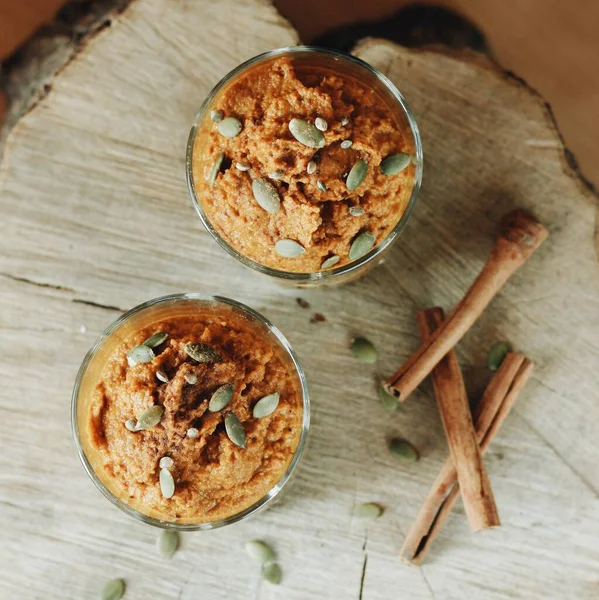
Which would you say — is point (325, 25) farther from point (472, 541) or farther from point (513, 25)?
point (472, 541)

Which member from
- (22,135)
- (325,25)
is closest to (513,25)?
(325,25)

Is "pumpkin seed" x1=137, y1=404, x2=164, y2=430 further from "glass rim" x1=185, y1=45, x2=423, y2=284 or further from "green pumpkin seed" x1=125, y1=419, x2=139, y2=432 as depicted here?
"glass rim" x1=185, y1=45, x2=423, y2=284

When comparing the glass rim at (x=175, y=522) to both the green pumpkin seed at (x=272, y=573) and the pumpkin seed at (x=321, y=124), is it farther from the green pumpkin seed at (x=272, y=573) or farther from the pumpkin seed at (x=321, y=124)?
the pumpkin seed at (x=321, y=124)

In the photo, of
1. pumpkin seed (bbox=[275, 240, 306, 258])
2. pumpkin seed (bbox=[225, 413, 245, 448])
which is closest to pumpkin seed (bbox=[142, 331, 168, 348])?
pumpkin seed (bbox=[225, 413, 245, 448])

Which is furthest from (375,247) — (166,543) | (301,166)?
(166,543)

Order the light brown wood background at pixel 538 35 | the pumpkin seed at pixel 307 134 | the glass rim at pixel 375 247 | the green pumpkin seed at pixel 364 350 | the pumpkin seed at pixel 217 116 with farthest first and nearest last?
the light brown wood background at pixel 538 35 → the green pumpkin seed at pixel 364 350 → the glass rim at pixel 375 247 → the pumpkin seed at pixel 217 116 → the pumpkin seed at pixel 307 134

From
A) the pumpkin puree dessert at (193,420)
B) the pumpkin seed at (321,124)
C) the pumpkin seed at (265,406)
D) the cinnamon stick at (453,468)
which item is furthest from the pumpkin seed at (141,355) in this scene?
the cinnamon stick at (453,468)
